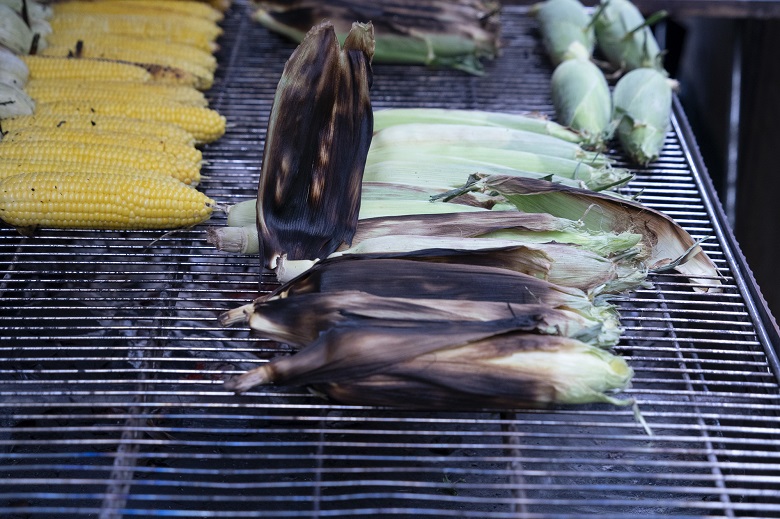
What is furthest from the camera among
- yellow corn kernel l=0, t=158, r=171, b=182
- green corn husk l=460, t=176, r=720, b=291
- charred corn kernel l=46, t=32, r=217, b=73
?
charred corn kernel l=46, t=32, r=217, b=73

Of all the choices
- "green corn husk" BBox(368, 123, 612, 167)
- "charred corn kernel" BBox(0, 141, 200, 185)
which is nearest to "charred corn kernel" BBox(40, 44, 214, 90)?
"charred corn kernel" BBox(0, 141, 200, 185)

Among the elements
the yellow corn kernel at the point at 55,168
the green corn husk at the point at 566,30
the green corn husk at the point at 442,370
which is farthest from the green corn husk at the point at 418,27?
the green corn husk at the point at 442,370

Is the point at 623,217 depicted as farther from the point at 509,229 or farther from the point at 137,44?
the point at 137,44

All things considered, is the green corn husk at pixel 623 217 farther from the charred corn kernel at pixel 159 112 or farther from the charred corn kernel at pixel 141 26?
the charred corn kernel at pixel 141 26

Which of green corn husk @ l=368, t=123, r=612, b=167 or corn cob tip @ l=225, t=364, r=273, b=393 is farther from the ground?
green corn husk @ l=368, t=123, r=612, b=167

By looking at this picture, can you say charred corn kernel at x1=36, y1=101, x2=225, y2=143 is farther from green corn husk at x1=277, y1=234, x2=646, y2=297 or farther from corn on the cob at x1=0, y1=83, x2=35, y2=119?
green corn husk at x1=277, y1=234, x2=646, y2=297

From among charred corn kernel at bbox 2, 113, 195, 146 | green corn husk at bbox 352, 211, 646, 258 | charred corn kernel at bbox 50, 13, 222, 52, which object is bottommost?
green corn husk at bbox 352, 211, 646, 258
